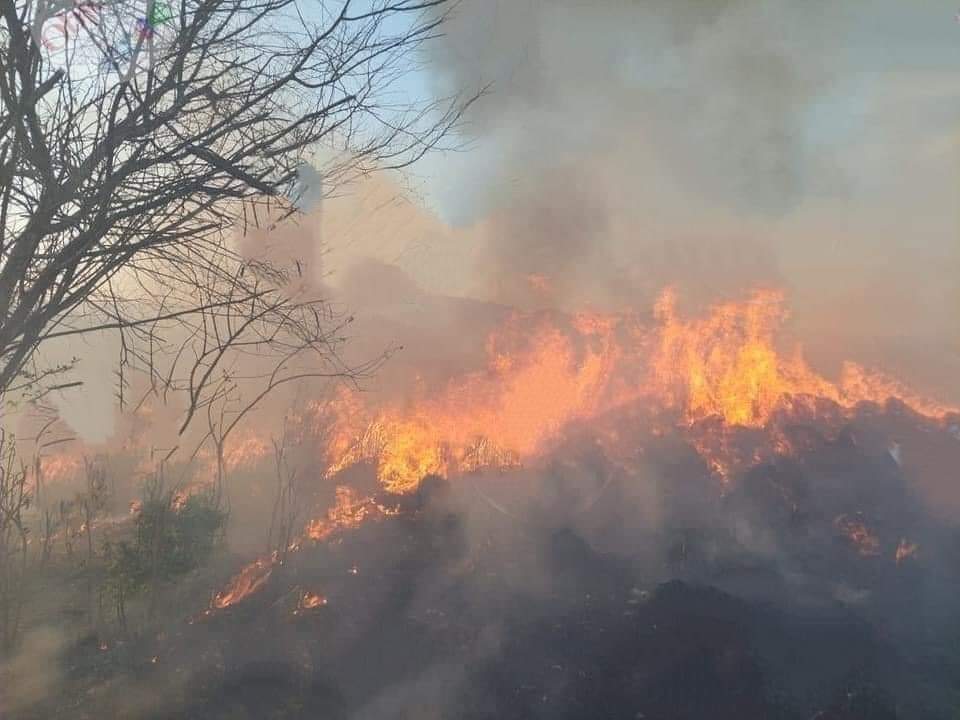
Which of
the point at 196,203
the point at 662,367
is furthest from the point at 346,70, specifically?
the point at 662,367

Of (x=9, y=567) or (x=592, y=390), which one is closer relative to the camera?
(x=9, y=567)

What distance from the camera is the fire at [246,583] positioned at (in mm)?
5879

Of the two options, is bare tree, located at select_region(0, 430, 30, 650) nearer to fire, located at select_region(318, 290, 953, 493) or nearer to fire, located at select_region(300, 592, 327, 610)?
fire, located at select_region(300, 592, 327, 610)

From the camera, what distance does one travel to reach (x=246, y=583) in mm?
6180

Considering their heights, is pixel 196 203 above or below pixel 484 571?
above

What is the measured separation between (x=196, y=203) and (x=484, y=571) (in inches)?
207

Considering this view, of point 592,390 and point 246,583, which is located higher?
point 592,390

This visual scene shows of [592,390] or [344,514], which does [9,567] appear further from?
[592,390]

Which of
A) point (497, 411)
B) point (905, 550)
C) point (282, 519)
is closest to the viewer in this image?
point (282, 519)

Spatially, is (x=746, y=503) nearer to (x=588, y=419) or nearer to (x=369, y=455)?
(x=588, y=419)

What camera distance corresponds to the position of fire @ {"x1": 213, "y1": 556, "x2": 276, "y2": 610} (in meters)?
5.88

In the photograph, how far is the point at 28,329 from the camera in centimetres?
300

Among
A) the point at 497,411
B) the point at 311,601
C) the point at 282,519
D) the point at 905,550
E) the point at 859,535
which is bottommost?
the point at 311,601

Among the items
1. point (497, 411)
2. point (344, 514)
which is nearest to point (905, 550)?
point (497, 411)
